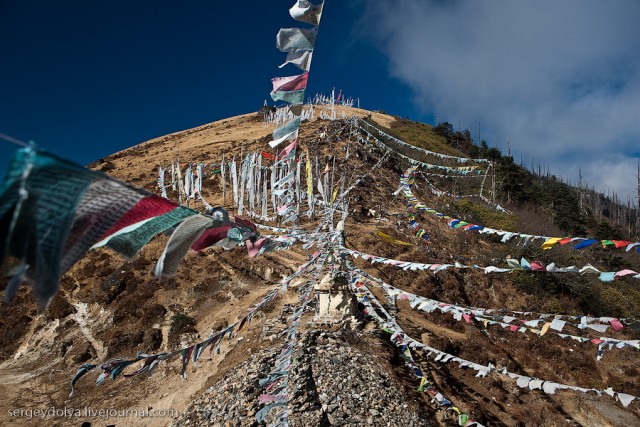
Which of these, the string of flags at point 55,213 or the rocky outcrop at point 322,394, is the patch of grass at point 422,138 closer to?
the rocky outcrop at point 322,394

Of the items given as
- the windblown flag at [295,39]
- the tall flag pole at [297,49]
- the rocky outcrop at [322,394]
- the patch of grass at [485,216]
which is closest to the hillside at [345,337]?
the rocky outcrop at [322,394]

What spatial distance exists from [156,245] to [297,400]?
15.1 meters

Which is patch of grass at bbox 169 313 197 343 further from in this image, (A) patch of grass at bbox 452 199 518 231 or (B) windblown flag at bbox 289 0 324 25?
(A) patch of grass at bbox 452 199 518 231

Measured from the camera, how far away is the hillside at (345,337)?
868 centimetres

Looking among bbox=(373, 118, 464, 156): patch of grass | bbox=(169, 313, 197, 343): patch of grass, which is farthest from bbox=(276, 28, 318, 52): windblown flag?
bbox=(373, 118, 464, 156): patch of grass

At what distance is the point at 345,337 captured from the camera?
1056 centimetres

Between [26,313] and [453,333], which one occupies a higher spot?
[453,333]

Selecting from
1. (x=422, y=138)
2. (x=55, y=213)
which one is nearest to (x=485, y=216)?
(x=55, y=213)

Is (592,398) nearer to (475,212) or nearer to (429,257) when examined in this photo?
(429,257)

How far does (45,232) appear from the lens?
81.0 inches

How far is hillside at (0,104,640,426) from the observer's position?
868 cm

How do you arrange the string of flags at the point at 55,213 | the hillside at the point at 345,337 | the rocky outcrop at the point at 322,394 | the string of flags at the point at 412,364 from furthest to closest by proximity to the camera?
the hillside at the point at 345,337 → the string of flags at the point at 412,364 → the rocky outcrop at the point at 322,394 → the string of flags at the point at 55,213

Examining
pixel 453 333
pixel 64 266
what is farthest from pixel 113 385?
pixel 453 333

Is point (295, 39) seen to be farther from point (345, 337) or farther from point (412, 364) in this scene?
point (412, 364)
